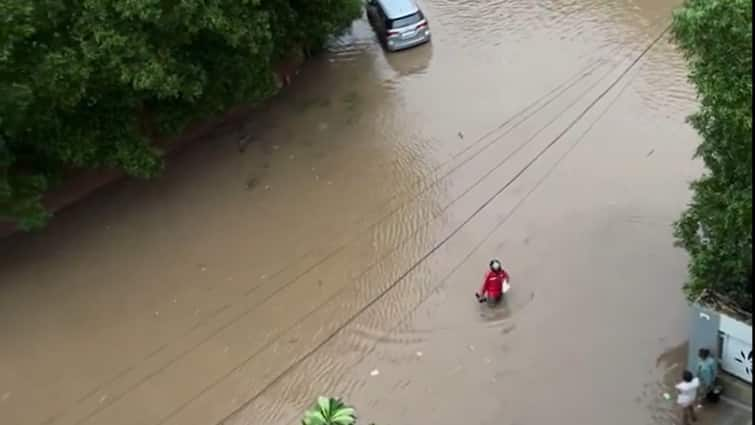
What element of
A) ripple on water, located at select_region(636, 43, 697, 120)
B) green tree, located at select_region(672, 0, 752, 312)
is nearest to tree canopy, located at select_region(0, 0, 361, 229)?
ripple on water, located at select_region(636, 43, 697, 120)

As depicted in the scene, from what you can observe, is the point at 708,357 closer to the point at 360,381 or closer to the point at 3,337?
the point at 360,381

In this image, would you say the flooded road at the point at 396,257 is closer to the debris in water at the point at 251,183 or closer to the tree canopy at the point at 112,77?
the debris in water at the point at 251,183

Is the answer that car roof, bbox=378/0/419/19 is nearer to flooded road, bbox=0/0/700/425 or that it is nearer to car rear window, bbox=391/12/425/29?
car rear window, bbox=391/12/425/29

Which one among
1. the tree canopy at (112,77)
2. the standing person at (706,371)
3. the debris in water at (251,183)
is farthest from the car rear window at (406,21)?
the standing person at (706,371)

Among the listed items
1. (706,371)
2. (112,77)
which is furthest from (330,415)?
(112,77)

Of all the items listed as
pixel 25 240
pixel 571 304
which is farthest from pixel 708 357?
pixel 25 240

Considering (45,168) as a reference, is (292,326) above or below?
below
